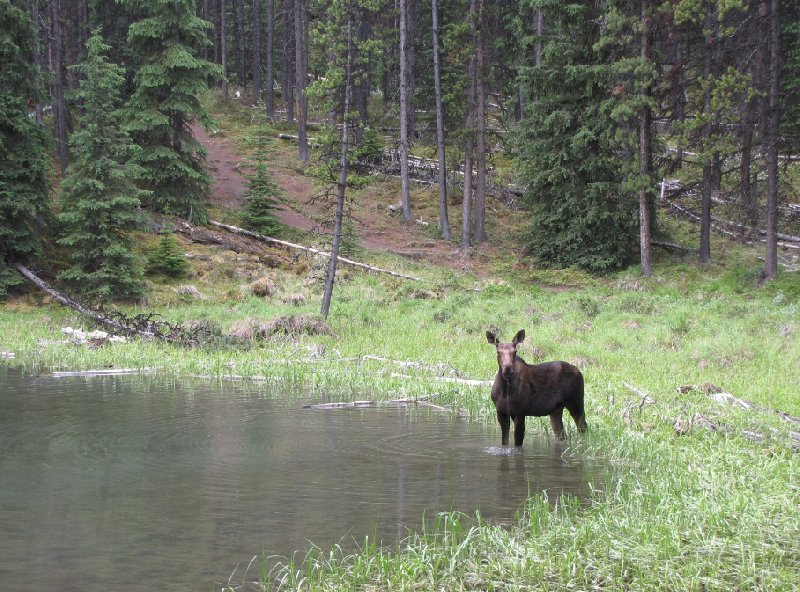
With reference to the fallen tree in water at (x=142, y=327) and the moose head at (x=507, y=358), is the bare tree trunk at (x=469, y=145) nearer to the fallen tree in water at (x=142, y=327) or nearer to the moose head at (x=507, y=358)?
the fallen tree in water at (x=142, y=327)

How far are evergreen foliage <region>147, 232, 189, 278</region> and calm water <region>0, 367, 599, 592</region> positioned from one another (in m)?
15.2

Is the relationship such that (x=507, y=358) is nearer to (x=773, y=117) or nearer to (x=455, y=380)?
(x=455, y=380)

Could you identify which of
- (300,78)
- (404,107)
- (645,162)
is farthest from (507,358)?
(300,78)

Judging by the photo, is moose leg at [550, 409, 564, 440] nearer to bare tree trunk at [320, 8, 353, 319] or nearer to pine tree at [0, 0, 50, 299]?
bare tree trunk at [320, 8, 353, 319]

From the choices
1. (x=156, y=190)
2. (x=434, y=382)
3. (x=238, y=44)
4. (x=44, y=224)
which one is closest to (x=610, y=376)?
(x=434, y=382)

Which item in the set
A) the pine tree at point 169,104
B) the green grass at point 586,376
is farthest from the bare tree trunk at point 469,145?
the pine tree at point 169,104

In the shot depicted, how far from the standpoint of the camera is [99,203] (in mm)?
23500

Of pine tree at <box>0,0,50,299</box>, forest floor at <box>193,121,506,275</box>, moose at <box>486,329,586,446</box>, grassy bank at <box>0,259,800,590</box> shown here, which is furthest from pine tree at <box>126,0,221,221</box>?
moose at <box>486,329,586,446</box>

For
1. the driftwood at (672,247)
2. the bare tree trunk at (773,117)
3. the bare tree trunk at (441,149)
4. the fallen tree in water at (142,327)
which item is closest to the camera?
the fallen tree in water at (142,327)

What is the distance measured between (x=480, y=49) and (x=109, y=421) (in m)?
29.0

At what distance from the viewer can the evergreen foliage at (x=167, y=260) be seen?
2720cm

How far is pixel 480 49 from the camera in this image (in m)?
35.3

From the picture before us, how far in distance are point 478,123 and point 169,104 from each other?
1397 cm

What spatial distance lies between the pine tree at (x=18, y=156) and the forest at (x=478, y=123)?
0.07m
